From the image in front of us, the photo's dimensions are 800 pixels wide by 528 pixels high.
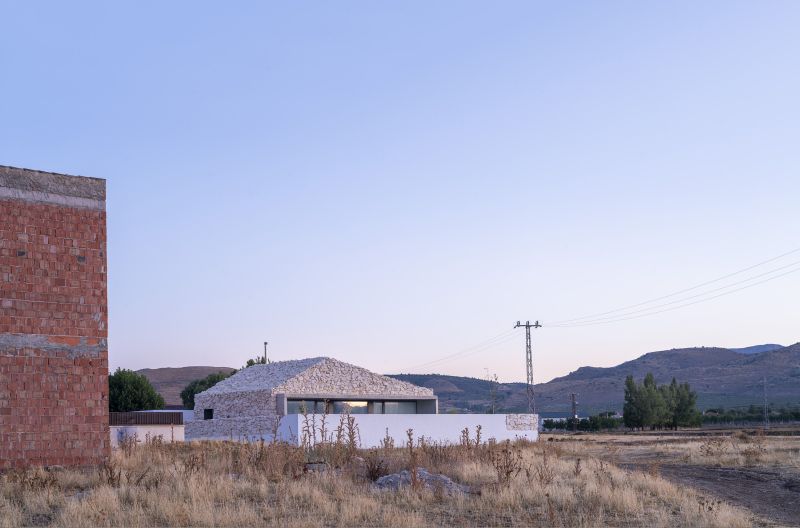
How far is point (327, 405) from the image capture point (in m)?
52.1

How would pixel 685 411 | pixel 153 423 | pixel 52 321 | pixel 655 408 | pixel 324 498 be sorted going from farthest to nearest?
pixel 685 411
pixel 655 408
pixel 153 423
pixel 52 321
pixel 324 498

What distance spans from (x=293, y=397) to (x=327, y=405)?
339 centimetres

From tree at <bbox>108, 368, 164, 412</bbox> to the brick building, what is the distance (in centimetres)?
5783

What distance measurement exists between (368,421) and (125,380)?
125 ft

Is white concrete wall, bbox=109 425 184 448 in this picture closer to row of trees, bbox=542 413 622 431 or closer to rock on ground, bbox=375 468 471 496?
rock on ground, bbox=375 468 471 496

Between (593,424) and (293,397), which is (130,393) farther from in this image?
(593,424)

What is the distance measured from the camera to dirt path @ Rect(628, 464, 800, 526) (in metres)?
18.4

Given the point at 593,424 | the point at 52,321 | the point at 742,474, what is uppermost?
the point at 52,321

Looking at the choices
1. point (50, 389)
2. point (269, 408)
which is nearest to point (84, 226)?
point (50, 389)

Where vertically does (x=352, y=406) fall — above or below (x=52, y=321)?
below

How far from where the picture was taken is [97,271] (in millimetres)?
21984

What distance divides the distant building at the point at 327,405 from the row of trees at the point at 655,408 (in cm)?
3231

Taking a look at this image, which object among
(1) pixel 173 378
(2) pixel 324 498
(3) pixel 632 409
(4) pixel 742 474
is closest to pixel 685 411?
(3) pixel 632 409

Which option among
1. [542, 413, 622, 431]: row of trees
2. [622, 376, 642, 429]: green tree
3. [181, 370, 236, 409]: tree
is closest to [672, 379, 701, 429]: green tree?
[622, 376, 642, 429]: green tree
